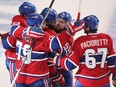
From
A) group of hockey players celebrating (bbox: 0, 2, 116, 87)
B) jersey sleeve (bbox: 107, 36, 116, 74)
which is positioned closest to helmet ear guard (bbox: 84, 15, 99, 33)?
group of hockey players celebrating (bbox: 0, 2, 116, 87)

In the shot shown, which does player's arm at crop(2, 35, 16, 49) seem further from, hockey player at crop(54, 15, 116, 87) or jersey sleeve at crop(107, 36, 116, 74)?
jersey sleeve at crop(107, 36, 116, 74)

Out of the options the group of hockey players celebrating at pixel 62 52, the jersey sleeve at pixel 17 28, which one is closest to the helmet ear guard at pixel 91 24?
the group of hockey players celebrating at pixel 62 52

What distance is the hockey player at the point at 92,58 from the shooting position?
2.70 m

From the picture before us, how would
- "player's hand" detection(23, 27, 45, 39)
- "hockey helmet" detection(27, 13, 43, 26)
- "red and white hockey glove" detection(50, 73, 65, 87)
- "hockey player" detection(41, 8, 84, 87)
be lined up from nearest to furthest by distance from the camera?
"player's hand" detection(23, 27, 45, 39), "hockey helmet" detection(27, 13, 43, 26), "hockey player" detection(41, 8, 84, 87), "red and white hockey glove" detection(50, 73, 65, 87)

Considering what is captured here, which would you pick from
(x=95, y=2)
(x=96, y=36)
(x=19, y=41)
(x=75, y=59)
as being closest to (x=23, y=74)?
(x=19, y=41)

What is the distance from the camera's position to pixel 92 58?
107 inches

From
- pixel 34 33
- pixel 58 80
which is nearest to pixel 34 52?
pixel 34 33

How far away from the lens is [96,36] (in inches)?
107

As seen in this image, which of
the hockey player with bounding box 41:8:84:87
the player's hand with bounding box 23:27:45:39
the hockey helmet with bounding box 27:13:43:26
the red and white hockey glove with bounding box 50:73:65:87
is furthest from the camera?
the red and white hockey glove with bounding box 50:73:65:87

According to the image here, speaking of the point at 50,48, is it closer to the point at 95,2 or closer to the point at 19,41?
the point at 19,41

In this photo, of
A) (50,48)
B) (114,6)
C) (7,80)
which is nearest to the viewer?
(50,48)

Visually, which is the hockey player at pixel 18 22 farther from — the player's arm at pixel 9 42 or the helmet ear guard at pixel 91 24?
the helmet ear guard at pixel 91 24

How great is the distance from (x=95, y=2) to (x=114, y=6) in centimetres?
33

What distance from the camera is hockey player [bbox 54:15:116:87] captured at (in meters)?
2.70
